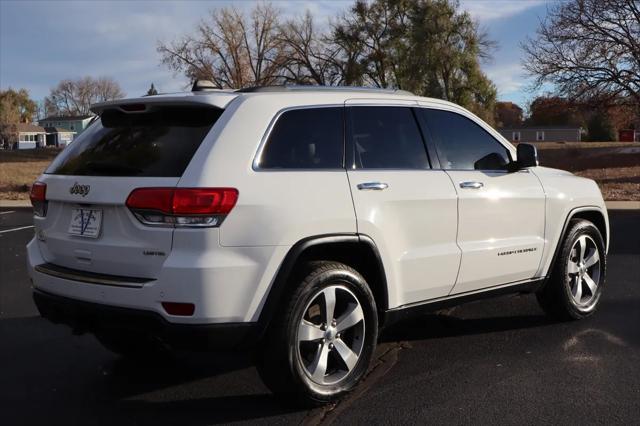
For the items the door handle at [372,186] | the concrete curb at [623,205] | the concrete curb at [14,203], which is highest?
the door handle at [372,186]

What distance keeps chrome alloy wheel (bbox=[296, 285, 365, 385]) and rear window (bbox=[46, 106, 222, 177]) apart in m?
1.10

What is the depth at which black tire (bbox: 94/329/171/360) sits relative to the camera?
4.68 metres

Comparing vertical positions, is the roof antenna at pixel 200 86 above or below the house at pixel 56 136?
below

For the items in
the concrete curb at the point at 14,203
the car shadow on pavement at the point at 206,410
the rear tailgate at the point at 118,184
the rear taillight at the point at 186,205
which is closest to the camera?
the rear taillight at the point at 186,205

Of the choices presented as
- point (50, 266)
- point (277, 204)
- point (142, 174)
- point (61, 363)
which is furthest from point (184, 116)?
point (61, 363)

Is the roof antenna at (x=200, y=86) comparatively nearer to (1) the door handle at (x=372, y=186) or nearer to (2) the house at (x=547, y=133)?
(1) the door handle at (x=372, y=186)

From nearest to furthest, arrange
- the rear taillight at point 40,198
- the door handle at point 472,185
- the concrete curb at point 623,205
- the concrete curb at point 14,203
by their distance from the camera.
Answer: the rear taillight at point 40,198 < the door handle at point 472,185 < the concrete curb at point 623,205 < the concrete curb at point 14,203

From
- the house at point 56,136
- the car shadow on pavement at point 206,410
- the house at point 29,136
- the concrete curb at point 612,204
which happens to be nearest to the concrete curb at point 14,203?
the concrete curb at point 612,204

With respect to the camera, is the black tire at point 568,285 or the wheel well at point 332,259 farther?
the black tire at point 568,285

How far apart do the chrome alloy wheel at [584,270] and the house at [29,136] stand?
11107 cm

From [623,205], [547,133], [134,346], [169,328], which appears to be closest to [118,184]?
[169,328]

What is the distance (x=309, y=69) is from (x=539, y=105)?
20.9 meters

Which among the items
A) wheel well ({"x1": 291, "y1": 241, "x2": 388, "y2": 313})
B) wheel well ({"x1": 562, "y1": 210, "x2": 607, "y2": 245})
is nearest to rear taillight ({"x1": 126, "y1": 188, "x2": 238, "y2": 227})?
wheel well ({"x1": 291, "y1": 241, "x2": 388, "y2": 313})

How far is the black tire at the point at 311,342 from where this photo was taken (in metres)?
3.62
